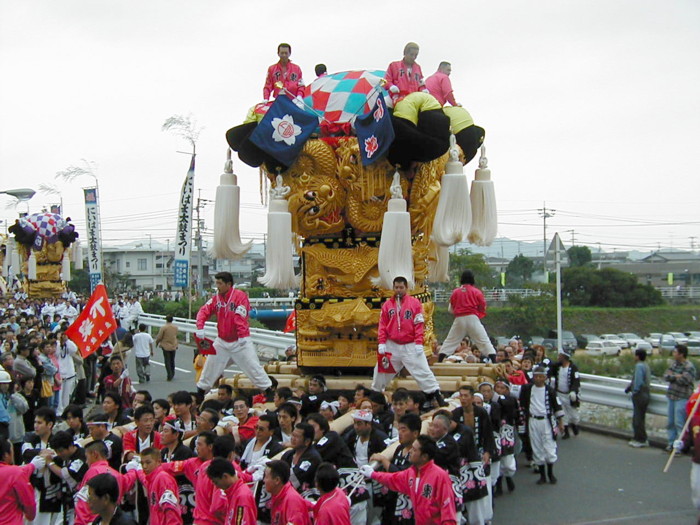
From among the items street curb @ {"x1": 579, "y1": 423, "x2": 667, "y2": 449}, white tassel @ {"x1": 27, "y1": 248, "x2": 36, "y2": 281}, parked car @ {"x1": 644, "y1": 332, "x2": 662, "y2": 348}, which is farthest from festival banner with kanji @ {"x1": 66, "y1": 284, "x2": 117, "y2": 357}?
parked car @ {"x1": 644, "y1": 332, "x2": 662, "y2": 348}

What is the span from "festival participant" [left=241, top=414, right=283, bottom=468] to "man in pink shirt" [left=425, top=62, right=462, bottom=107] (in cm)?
581

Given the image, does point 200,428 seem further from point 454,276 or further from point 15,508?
point 454,276

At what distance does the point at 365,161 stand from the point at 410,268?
143 cm

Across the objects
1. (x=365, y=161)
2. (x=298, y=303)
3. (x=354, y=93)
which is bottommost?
(x=298, y=303)

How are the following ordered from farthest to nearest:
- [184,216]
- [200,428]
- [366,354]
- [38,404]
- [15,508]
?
[184,216], [38,404], [366,354], [200,428], [15,508]

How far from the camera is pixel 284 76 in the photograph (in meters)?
10.5

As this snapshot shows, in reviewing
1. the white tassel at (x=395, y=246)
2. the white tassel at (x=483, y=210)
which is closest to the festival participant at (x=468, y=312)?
the white tassel at (x=483, y=210)

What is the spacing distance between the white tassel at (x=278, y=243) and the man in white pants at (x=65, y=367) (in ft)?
14.3

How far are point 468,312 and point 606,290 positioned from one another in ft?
102

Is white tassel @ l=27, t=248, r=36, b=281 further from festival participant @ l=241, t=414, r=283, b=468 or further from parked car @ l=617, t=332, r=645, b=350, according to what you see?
festival participant @ l=241, t=414, r=283, b=468

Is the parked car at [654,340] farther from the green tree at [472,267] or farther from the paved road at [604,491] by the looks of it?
the paved road at [604,491]

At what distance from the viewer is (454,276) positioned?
A: 38406 millimetres

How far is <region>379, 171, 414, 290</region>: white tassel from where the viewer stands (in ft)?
30.2

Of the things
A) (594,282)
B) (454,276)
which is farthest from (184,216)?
(594,282)
